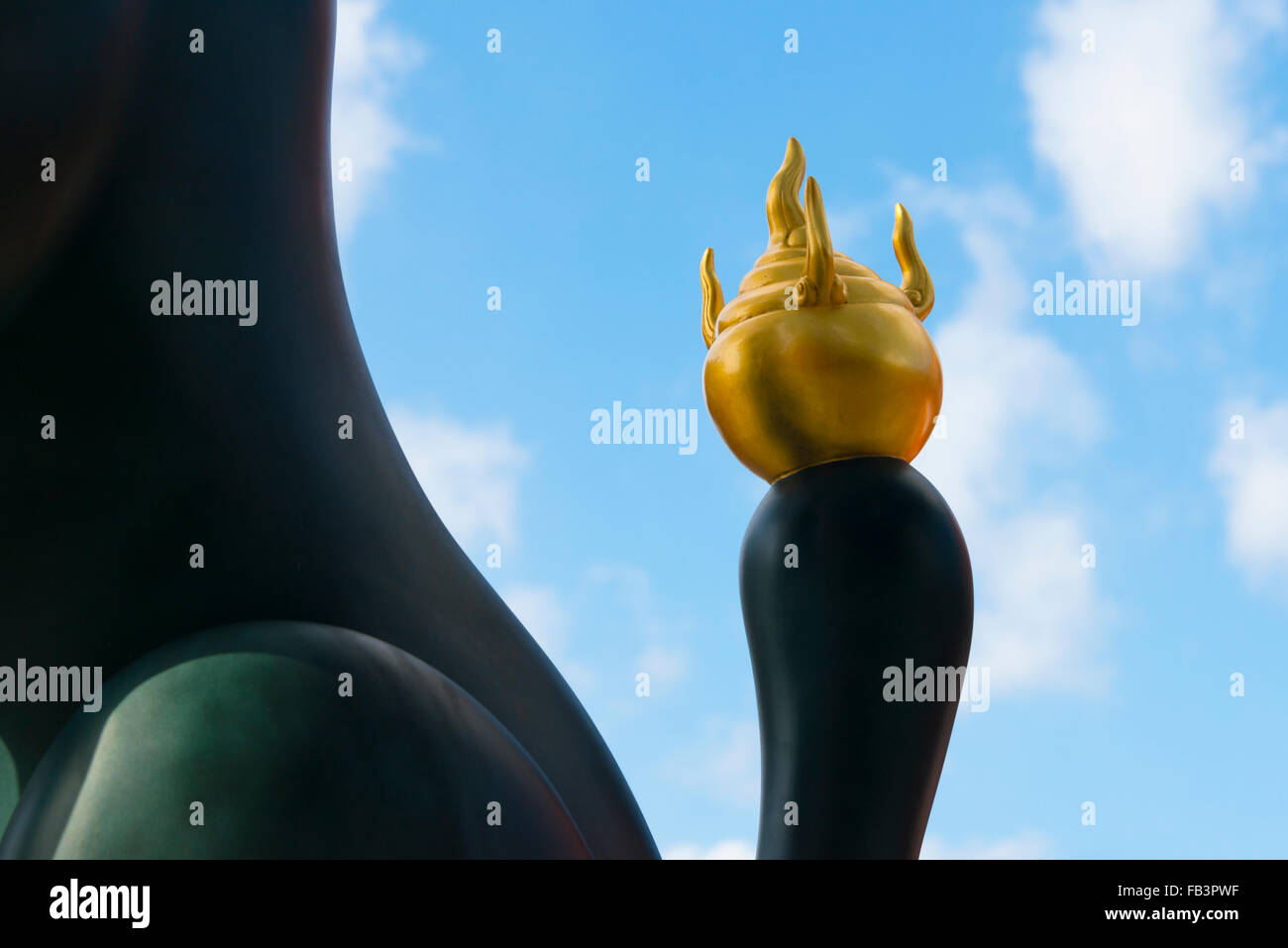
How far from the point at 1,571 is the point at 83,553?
0.18 meters

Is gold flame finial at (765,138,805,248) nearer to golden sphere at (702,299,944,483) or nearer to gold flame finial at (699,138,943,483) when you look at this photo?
gold flame finial at (699,138,943,483)

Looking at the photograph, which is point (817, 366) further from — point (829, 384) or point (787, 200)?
point (787, 200)

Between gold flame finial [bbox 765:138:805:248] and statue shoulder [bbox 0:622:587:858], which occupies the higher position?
gold flame finial [bbox 765:138:805:248]

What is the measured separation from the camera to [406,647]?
11.1ft

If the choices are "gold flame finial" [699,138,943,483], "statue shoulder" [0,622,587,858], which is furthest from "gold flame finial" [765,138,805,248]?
"statue shoulder" [0,622,587,858]

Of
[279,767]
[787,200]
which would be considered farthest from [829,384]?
[279,767]

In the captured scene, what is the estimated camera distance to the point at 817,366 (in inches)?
152

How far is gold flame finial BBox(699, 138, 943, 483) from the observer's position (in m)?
3.85

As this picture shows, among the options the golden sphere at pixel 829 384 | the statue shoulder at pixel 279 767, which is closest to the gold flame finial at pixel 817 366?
the golden sphere at pixel 829 384

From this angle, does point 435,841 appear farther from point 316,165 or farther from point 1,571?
point 316,165

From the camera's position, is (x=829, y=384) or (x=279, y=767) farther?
(x=829, y=384)

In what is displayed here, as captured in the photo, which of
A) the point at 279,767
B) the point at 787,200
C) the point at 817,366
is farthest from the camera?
the point at 787,200
